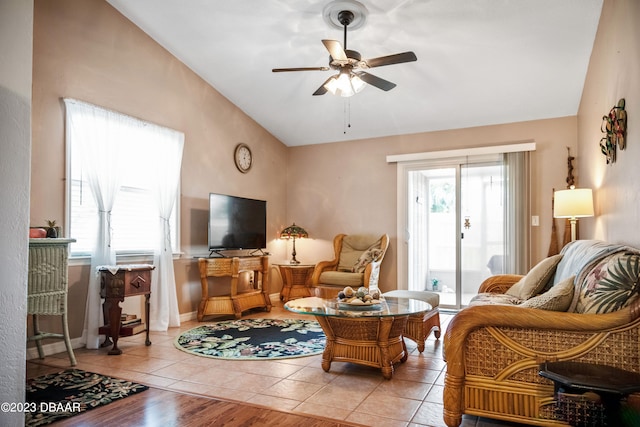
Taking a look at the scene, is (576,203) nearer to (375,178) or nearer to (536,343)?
(536,343)

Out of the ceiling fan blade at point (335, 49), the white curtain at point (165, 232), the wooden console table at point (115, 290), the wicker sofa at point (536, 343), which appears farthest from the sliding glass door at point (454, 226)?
the wooden console table at point (115, 290)

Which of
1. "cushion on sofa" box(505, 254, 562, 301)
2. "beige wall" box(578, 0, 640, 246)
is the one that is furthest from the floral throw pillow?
"cushion on sofa" box(505, 254, 562, 301)

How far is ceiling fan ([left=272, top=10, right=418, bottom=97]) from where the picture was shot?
323 cm

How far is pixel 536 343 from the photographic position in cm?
206

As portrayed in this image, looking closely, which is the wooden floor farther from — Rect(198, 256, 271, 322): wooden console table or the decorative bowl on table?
A: Rect(198, 256, 271, 322): wooden console table

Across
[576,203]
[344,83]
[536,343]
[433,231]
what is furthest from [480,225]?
[536,343]

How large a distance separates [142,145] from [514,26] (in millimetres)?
3594

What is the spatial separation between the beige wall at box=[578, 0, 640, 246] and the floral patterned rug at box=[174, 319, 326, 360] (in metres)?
2.40

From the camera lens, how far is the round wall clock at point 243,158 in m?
5.72

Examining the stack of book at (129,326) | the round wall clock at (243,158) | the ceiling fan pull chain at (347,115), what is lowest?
the stack of book at (129,326)

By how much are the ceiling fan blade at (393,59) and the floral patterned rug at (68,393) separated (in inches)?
108

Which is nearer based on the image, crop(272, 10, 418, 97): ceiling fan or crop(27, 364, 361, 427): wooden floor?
crop(27, 364, 361, 427): wooden floor

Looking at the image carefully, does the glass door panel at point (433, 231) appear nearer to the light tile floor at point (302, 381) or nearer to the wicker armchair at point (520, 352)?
the light tile floor at point (302, 381)

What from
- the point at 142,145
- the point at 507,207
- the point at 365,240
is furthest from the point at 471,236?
the point at 142,145
